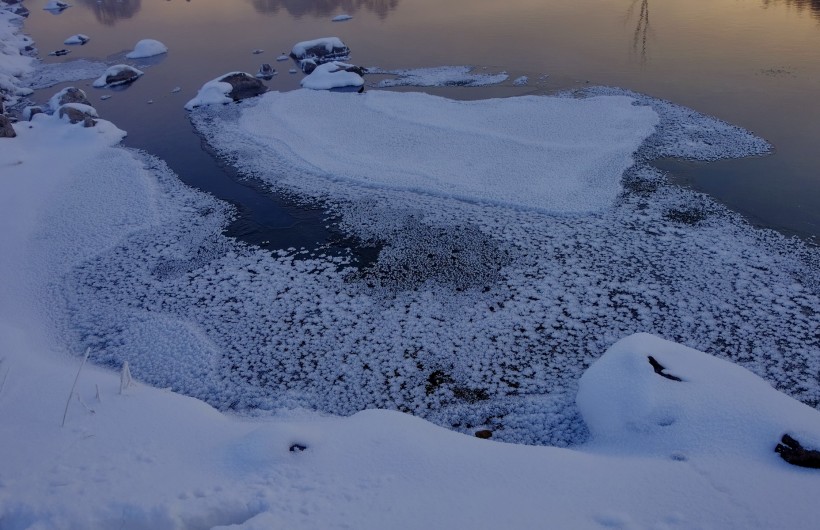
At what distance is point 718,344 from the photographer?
599 cm

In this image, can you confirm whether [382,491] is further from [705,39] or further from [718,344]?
[705,39]

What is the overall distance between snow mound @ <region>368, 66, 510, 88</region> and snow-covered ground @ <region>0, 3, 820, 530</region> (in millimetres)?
4911

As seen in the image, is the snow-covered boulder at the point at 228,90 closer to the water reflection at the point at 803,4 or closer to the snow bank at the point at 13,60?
the snow bank at the point at 13,60

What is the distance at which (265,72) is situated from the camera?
1761cm

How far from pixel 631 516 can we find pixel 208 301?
18.6 ft

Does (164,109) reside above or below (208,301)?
above

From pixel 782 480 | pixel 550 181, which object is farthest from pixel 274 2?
pixel 782 480

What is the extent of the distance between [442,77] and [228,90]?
6100 mm

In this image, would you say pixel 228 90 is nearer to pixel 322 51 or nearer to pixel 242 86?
pixel 242 86

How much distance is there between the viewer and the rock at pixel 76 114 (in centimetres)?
1317

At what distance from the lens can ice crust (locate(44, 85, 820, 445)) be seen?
5715mm

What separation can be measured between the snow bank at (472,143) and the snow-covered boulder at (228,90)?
1.70 m

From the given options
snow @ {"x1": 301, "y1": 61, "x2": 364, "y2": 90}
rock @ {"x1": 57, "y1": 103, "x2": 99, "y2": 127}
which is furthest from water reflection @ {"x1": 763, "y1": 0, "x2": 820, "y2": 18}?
rock @ {"x1": 57, "y1": 103, "x2": 99, "y2": 127}

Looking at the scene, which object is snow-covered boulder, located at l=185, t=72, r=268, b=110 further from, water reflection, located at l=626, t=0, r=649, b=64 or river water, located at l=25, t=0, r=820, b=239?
water reflection, located at l=626, t=0, r=649, b=64
